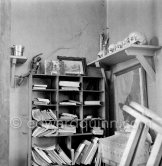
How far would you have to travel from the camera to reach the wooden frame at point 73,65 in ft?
14.2

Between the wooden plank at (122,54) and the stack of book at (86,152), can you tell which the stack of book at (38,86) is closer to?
the wooden plank at (122,54)

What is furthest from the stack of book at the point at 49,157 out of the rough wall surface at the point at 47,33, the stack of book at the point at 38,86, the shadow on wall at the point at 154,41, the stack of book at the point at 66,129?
the shadow on wall at the point at 154,41

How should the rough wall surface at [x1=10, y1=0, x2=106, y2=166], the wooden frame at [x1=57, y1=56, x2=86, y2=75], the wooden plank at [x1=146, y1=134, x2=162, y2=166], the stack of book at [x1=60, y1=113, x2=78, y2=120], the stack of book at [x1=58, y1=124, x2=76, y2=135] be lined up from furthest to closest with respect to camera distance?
the wooden frame at [x1=57, y1=56, x2=86, y2=75], the rough wall surface at [x1=10, y1=0, x2=106, y2=166], the stack of book at [x1=60, y1=113, x2=78, y2=120], the stack of book at [x1=58, y1=124, x2=76, y2=135], the wooden plank at [x1=146, y1=134, x2=162, y2=166]

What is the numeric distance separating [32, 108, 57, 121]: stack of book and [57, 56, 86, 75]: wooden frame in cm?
70

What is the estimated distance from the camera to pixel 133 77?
374 centimetres

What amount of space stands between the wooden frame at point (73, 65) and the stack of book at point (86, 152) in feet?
3.54

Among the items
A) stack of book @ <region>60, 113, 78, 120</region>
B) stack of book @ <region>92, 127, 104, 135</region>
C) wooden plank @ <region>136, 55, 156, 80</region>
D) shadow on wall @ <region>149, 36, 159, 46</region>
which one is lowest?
stack of book @ <region>92, 127, 104, 135</region>

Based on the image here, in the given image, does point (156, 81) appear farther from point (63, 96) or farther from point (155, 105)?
point (63, 96)

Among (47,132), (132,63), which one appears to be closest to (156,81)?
(132,63)

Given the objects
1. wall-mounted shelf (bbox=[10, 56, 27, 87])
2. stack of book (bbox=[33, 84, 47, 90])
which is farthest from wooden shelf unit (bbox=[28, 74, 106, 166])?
wall-mounted shelf (bbox=[10, 56, 27, 87])

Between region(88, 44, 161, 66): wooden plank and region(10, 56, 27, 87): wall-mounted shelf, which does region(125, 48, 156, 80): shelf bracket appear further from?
region(10, 56, 27, 87): wall-mounted shelf

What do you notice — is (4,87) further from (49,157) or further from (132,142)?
(49,157)

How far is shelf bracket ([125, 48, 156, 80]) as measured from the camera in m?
3.29

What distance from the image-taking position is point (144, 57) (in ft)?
11.0
